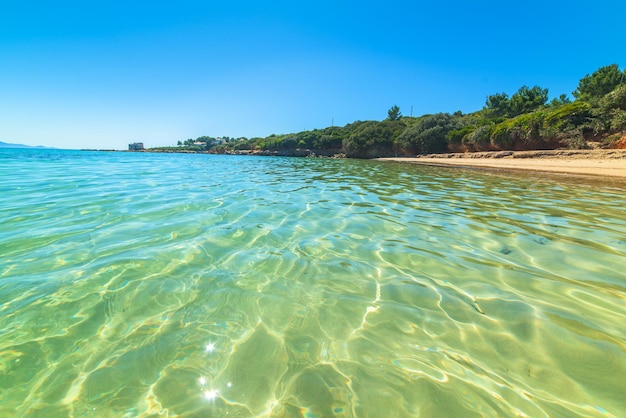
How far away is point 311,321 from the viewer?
1.89m

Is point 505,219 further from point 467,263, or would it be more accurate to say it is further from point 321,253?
point 321,253

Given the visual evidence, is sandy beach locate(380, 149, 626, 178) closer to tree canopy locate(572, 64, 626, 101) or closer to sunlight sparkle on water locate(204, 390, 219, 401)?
sunlight sparkle on water locate(204, 390, 219, 401)

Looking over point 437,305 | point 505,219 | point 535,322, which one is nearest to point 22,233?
point 437,305

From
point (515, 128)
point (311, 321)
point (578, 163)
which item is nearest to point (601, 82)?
point (515, 128)

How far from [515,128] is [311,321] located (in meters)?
30.3

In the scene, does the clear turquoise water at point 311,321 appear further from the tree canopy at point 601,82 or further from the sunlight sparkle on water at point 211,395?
the tree canopy at point 601,82

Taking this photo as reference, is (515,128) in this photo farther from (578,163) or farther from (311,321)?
(311,321)

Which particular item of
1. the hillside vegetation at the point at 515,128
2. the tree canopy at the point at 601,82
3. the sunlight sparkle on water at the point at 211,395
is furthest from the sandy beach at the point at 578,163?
the tree canopy at the point at 601,82

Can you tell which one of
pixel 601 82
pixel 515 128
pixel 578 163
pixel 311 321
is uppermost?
pixel 601 82

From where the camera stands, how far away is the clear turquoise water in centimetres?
130

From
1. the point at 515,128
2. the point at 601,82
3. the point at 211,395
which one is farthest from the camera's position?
the point at 601,82

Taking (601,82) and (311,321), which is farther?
(601,82)

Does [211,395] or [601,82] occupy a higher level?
[601,82]

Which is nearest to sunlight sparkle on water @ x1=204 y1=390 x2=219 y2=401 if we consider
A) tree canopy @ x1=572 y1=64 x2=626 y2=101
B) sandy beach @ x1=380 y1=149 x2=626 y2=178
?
sandy beach @ x1=380 y1=149 x2=626 y2=178
